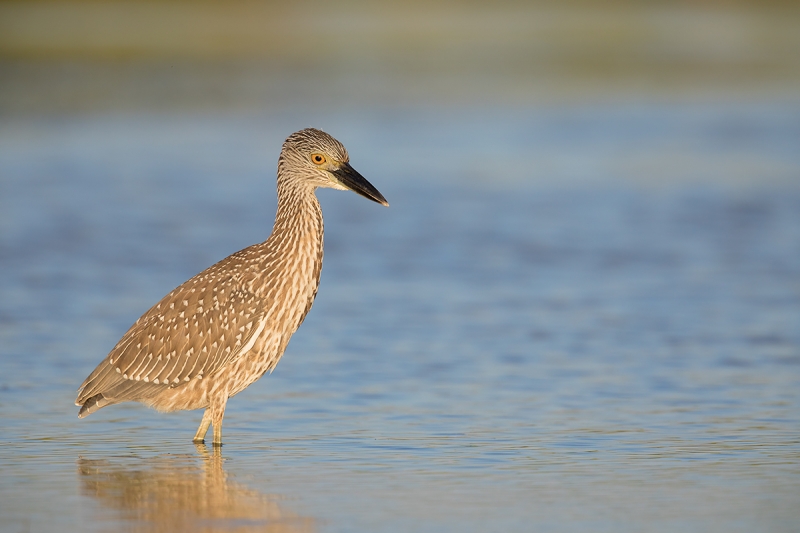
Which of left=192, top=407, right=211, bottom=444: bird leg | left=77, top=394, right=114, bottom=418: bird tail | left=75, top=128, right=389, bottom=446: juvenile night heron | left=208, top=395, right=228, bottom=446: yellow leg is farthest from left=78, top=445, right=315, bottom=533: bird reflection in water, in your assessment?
left=77, top=394, right=114, bottom=418: bird tail

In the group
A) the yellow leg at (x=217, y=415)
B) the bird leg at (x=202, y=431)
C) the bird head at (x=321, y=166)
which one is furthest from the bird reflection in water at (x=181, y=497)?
the bird head at (x=321, y=166)

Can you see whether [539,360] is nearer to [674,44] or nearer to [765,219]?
[765,219]

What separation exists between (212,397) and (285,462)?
3.06ft

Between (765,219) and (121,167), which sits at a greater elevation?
(121,167)

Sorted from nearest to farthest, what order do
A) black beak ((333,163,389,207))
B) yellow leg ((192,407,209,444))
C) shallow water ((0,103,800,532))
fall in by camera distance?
shallow water ((0,103,800,532)) → yellow leg ((192,407,209,444)) → black beak ((333,163,389,207))

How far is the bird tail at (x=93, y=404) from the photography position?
8898 mm

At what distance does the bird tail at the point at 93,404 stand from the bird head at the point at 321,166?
1.91 meters

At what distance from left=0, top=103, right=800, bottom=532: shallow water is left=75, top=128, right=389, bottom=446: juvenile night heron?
0.30m

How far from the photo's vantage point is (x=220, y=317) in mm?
8906

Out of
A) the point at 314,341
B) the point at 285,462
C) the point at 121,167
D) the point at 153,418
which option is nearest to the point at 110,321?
the point at 314,341

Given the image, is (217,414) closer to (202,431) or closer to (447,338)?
(202,431)

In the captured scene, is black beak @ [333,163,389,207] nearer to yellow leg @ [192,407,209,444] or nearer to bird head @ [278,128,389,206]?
bird head @ [278,128,389,206]

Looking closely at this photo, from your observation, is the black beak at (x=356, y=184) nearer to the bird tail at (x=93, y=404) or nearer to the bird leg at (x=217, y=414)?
the bird leg at (x=217, y=414)

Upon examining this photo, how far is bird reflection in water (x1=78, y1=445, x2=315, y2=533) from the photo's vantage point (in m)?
6.90
